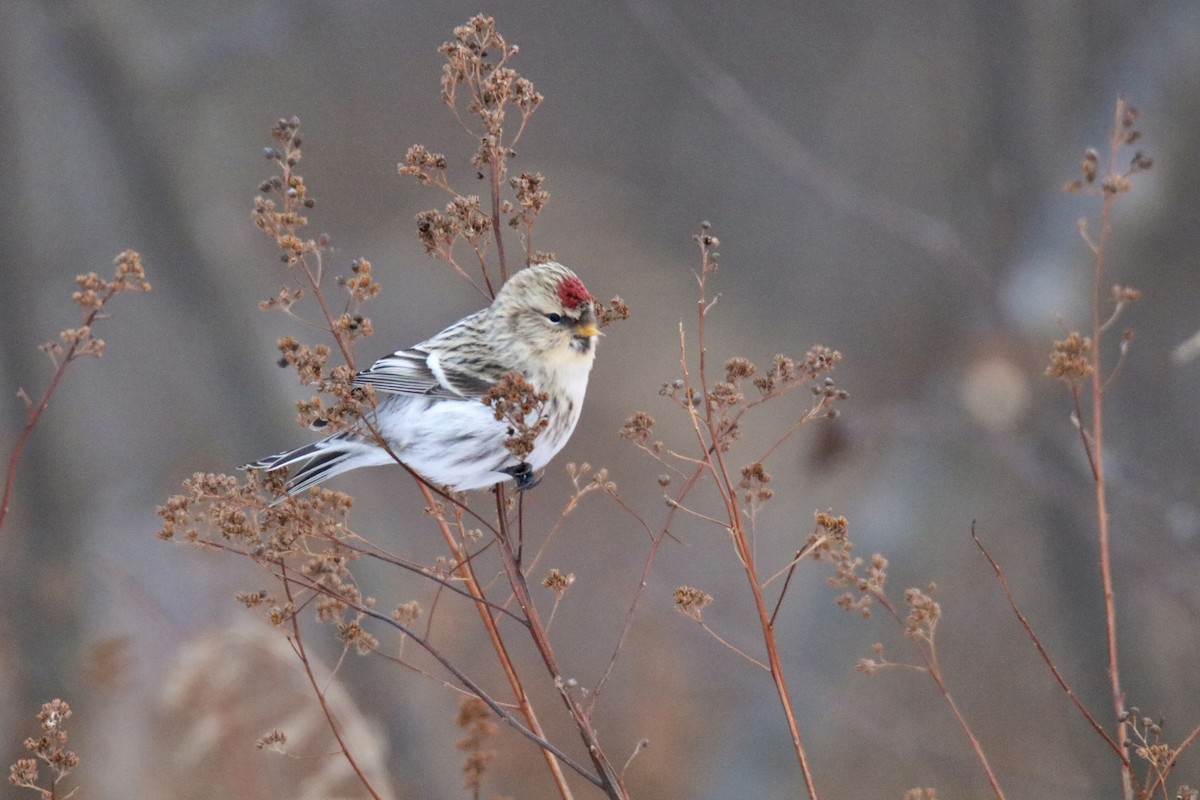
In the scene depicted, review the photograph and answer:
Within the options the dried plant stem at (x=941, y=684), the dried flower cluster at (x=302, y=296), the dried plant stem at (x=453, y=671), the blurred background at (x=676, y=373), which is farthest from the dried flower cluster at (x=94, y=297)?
the blurred background at (x=676, y=373)

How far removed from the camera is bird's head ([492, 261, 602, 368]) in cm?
197

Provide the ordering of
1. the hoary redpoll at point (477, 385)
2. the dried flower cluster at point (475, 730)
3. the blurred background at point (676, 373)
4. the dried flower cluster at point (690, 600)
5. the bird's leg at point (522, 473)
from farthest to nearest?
the blurred background at point (676, 373) → the hoary redpoll at point (477, 385) → the bird's leg at point (522, 473) → the dried flower cluster at point (475, 730) → the dried flower cluster at point (690, 600)

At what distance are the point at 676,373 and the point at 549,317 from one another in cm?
374

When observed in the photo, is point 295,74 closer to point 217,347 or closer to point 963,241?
point 217,347

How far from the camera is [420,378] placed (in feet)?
→ 7.01

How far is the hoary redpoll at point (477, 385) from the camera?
1.89m

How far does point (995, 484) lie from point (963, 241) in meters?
1.10

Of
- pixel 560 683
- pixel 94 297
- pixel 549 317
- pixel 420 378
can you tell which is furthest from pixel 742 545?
pixel 420 378

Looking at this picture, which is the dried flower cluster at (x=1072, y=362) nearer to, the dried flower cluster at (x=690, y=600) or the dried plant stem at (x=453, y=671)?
the dried flower cluster at (x=690, y=600)

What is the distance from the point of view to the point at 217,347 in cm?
398

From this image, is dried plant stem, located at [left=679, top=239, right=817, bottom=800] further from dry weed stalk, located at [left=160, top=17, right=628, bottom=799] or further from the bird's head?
the bird's head

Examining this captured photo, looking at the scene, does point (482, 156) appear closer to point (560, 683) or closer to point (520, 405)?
point (520, 405)

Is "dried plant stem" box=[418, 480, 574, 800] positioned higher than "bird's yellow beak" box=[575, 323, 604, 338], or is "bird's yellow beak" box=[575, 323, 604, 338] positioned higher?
"bird's yellow beak" box=[575, 323, 604, 338]

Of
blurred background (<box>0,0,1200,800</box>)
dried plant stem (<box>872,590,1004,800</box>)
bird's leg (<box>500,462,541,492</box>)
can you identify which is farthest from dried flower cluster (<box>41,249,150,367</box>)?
blurred background (<box>0,0,1200,800</box>)
